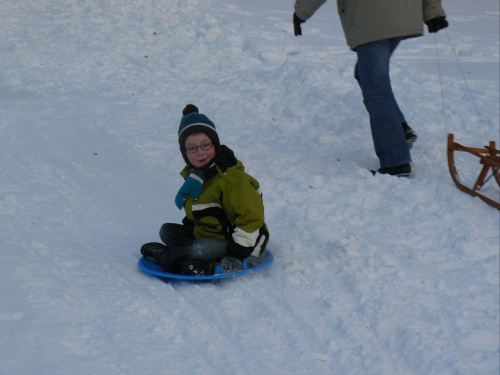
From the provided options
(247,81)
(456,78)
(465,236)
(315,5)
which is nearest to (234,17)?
(247,81)

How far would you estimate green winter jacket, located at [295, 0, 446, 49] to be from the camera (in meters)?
4.41

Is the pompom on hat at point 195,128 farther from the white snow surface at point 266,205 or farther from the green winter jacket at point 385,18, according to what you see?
the green winter jacket at point 385,18

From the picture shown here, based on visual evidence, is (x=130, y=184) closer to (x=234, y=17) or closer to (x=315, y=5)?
(x=315, y=5)

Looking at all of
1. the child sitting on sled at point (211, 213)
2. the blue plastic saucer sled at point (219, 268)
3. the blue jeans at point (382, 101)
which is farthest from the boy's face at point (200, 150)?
the blue jeans at point (382, 101)

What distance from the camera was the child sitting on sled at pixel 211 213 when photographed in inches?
130

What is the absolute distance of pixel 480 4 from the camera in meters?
12.5

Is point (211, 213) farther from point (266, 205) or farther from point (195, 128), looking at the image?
point (266, 205)

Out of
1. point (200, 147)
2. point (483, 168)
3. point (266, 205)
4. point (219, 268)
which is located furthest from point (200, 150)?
point (483, 168)

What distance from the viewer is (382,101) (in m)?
4.55

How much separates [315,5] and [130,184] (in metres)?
1.73

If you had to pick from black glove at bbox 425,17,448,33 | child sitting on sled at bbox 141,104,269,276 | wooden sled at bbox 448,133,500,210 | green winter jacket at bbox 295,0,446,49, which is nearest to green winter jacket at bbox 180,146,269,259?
child sitting on sled at bbox 141,104,269,276

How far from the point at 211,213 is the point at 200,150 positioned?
1.06 ft

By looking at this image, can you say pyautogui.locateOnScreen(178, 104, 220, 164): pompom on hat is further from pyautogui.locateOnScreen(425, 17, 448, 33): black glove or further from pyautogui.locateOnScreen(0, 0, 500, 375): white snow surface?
pyautogui.locateOnScreen(425, 17, 448, 33): black glove

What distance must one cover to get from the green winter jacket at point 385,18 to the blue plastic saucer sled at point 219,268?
174 cm
